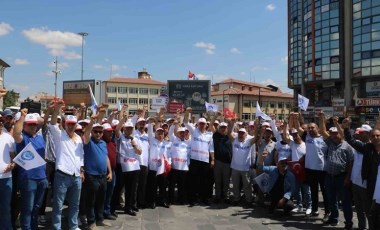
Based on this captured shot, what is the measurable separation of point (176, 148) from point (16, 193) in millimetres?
3700

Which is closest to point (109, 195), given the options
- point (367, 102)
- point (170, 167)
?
point (170, 167)

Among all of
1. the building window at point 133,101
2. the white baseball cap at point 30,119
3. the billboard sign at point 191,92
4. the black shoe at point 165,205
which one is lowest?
the black shoe at point 165,205

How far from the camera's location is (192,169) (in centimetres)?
873

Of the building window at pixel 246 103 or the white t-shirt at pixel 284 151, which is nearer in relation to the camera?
the white t-shirt at pixel 284 151

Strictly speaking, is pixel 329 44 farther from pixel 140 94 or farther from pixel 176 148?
pixel 140 94

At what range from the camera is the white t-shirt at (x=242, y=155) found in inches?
342

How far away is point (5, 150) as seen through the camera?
5199 millimetres

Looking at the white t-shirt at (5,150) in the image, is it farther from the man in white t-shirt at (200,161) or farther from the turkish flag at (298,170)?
the turkish flag at (298,170)

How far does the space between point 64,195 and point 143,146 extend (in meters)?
2.33

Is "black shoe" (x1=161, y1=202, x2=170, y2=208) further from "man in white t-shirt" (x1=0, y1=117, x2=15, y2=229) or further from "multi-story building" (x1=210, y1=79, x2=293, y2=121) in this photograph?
"multi-story building" (x1=210, y1=79, x2=293, y2=121)

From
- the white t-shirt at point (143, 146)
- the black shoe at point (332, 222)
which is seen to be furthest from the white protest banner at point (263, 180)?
the white t-shirt at point (143, 146)

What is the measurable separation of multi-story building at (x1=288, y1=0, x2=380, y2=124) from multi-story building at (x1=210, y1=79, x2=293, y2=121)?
2716 centimetres

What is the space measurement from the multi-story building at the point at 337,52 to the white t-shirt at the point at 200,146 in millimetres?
33849

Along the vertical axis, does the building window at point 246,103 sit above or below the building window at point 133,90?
below
